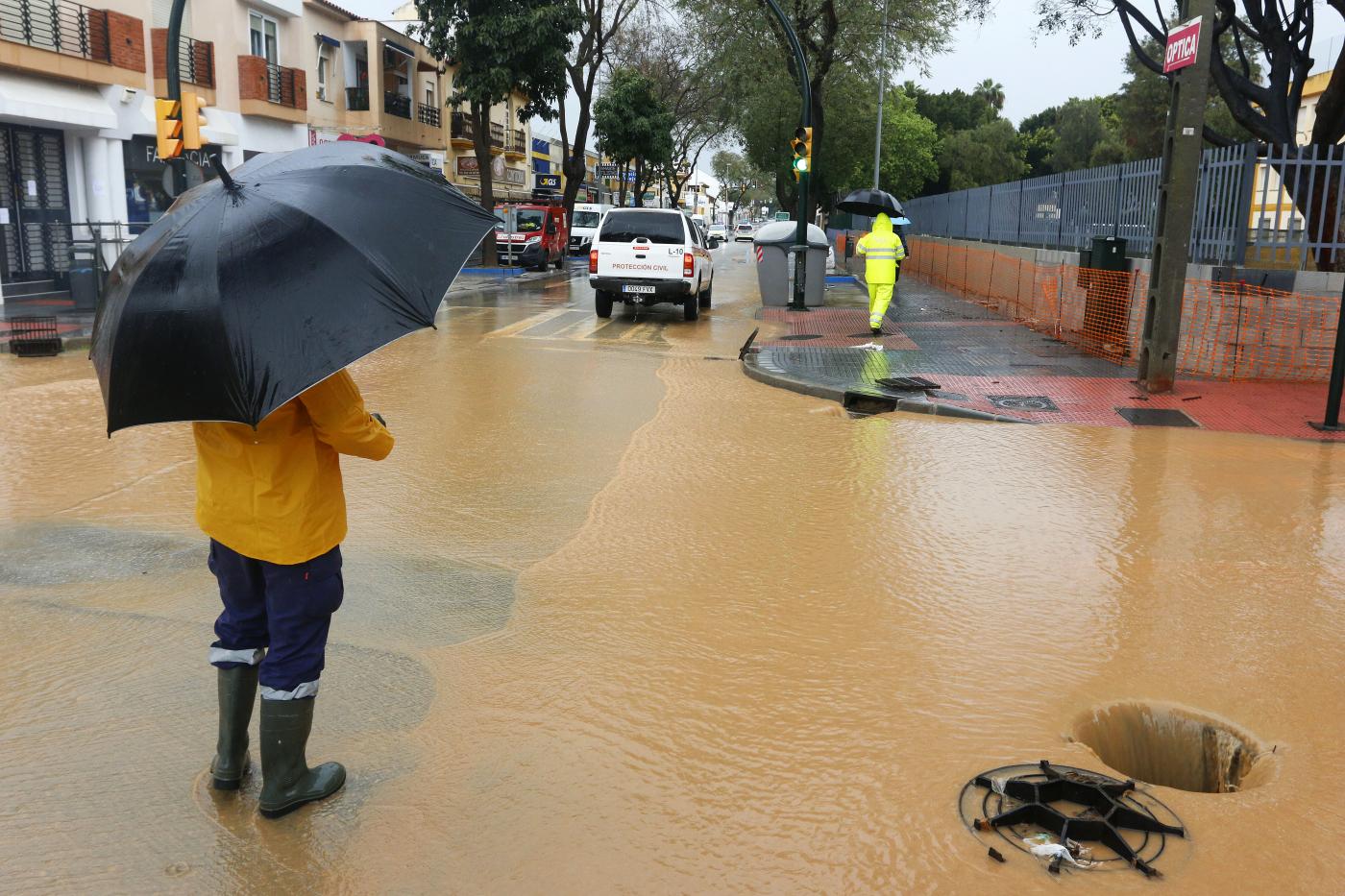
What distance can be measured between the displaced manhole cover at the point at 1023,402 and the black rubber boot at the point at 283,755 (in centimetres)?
807

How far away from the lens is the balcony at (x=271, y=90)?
2769 centimetres

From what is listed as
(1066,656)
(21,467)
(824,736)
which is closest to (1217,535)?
(1066,656)

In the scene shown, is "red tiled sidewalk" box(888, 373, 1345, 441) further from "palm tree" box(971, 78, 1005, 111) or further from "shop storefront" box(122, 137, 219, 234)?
"palm tree" box(971, 78, 1005, 111)

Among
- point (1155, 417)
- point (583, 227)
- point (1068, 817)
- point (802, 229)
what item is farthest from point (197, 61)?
point (1068, 817)

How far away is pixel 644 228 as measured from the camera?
60.0ft

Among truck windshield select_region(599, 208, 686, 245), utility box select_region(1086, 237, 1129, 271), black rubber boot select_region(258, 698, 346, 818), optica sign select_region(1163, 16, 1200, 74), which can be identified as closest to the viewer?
black rubber boot select_region(258, 698, 346, 818)

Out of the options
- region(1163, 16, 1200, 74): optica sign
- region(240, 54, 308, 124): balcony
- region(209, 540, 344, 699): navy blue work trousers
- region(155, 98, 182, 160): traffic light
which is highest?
region(240, 54, 308, 124): balcony

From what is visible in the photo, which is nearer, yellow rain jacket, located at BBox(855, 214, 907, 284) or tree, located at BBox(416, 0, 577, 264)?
yellow rain jacket, located at BBox(855, 214, 907, 284)

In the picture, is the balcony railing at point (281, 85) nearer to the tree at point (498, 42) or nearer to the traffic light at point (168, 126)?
the tree at point (498, 42)

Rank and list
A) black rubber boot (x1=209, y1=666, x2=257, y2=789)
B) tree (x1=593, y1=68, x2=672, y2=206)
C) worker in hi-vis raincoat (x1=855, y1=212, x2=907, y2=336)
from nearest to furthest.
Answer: black rubber boot (x1=209, y1=666, x2=257, y2=789) < worker in hi-vis raincoat (x1=855, y1=212, x2=907, y2=336) < tree (x1=593, y1=68, x2=672, y2=206)

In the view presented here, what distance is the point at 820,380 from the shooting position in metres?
11.4

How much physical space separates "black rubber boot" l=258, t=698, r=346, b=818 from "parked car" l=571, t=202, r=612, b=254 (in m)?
39.9

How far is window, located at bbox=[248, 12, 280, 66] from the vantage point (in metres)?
29.1

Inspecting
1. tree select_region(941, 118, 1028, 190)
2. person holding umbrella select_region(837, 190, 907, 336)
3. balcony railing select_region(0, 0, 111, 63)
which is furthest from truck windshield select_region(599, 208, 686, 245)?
tree select_region(941, 118, 1028, 190)
